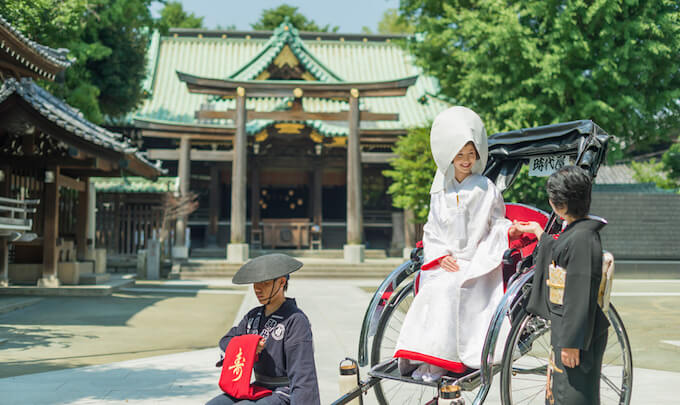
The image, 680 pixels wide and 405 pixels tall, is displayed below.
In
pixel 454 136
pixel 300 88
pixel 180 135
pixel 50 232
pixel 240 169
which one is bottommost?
pixel 50 232

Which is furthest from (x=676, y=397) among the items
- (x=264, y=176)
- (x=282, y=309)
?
(x=264, y=176)

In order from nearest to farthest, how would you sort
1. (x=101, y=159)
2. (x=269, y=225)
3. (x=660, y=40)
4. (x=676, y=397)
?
1. (x=676, y=397)
2. (x=101, y=159)
3. (x=660, y=40)
4. (x=269, y=225)

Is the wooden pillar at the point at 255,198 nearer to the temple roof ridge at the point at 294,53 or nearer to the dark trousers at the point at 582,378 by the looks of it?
the temple roof ridge at the point at 294,53

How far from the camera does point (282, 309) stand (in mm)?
2996

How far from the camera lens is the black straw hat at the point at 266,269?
2.88 m

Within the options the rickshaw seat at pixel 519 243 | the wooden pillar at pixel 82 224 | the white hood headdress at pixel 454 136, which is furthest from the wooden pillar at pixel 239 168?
the white hood headdress at pixel 454 136

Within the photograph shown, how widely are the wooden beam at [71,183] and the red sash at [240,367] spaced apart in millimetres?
10773

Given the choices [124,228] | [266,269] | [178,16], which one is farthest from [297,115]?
[178,16]

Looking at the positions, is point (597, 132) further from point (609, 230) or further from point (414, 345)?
point (609, 230)

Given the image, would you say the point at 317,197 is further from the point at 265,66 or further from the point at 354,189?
the point at 265,66

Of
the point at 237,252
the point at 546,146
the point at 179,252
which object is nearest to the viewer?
the point at 546,146

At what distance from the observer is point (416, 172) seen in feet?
61.3

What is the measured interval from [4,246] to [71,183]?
7.08ft

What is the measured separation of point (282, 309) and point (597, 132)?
224 cm
